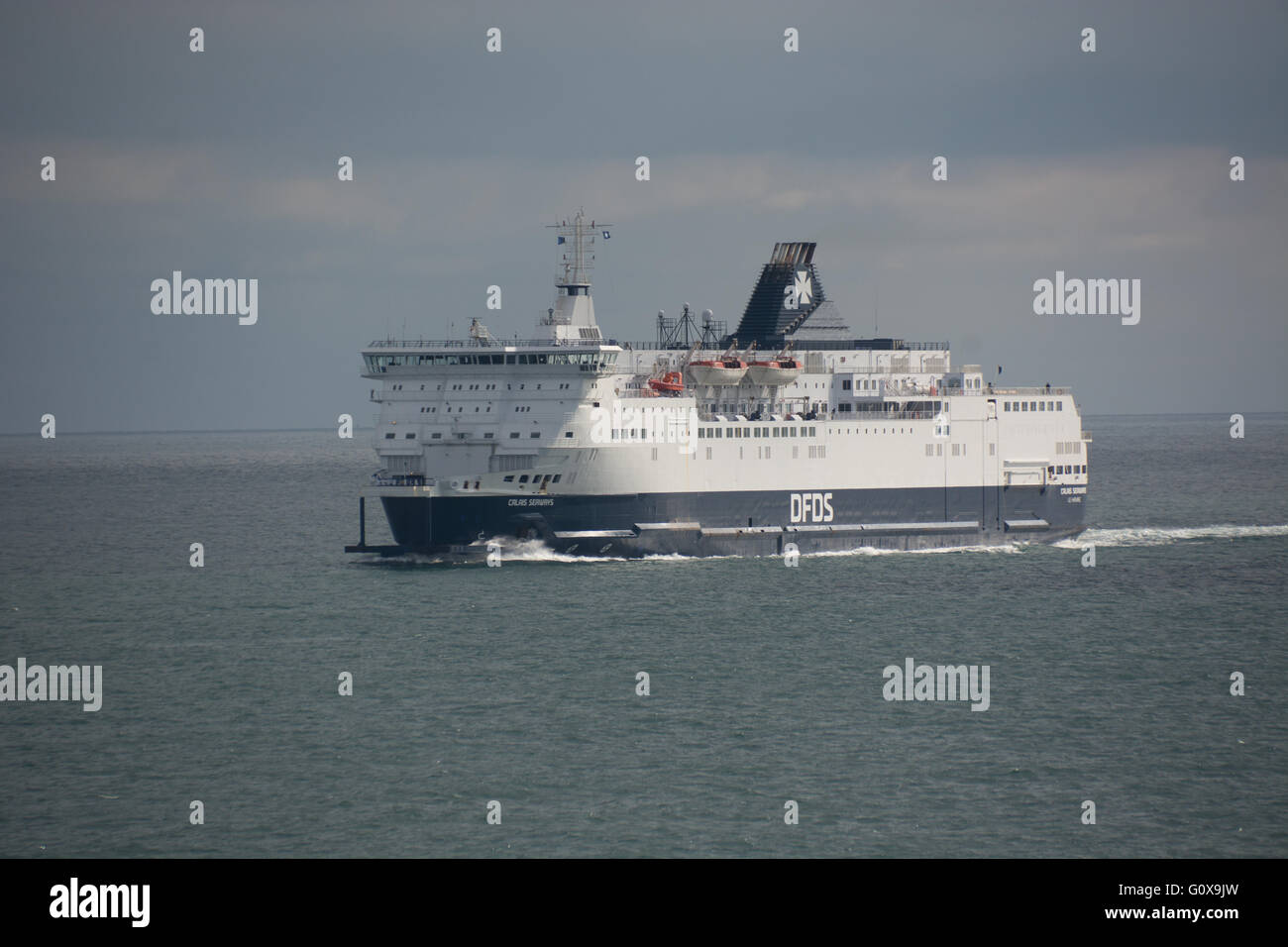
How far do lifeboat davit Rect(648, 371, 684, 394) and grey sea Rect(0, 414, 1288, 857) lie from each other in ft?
22.3

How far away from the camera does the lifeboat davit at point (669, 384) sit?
2114 inches

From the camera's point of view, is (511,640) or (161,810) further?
(511,640)

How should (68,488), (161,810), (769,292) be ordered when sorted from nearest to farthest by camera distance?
(161,810), (769,292), (68,488)

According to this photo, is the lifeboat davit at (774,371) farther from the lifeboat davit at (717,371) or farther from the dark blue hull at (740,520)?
the dark blue hull at (740,520)

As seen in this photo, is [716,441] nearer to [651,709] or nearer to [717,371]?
[717,371]

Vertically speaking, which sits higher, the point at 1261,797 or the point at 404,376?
the point at 404,376

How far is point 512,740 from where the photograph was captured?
28.4 m

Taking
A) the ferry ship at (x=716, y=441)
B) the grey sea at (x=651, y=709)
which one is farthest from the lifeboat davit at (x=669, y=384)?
the grey sea at (x=651, y=709)

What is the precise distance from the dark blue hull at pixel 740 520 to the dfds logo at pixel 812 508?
0.12 feet

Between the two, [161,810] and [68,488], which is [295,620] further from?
[68,488]

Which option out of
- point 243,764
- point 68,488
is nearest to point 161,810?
→ point 243,764

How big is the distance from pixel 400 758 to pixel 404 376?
83.6 ft

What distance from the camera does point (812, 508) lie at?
53.9 metres

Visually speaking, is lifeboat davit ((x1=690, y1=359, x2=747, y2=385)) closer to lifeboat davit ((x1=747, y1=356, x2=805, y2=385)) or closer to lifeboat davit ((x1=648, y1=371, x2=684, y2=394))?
lifeboat davit ((x1=747, y1=356, x2=805, y2=385))
